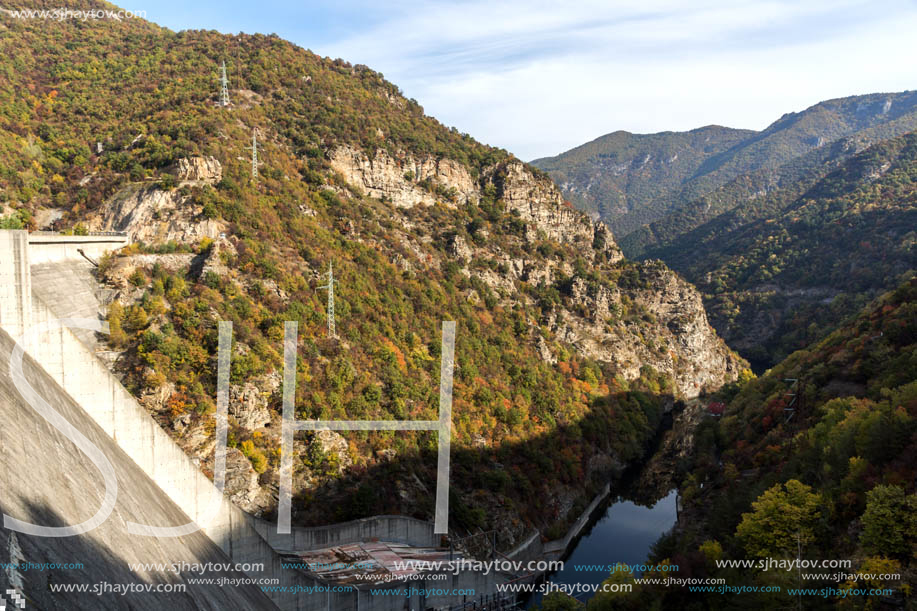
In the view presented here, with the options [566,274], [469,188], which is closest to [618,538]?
[566,274]

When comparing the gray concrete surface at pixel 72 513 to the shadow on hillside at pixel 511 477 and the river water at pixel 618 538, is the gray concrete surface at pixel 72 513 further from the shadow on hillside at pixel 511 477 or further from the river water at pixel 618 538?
the river water at pixel 618 538

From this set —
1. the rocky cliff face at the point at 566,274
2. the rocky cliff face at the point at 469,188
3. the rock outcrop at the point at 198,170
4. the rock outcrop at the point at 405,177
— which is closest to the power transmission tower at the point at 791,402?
the rocky cliff face at the point at 566,274

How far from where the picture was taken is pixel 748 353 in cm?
10100

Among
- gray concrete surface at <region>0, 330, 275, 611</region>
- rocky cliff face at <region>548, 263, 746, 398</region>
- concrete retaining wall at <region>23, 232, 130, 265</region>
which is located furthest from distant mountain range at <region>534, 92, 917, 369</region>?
gray concrete surface at <region>0, 330, 275, 611</region>

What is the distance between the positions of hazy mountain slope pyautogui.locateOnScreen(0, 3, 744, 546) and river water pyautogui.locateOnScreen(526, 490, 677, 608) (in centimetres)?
299

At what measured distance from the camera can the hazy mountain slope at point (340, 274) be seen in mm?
33656

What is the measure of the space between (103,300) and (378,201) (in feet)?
130

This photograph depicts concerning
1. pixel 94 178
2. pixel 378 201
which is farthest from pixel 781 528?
pixel 378 201

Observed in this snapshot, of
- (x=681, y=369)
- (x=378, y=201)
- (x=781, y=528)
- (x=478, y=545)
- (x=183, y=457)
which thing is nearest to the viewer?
(x=183, y=457)

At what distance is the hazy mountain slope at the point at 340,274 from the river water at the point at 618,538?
299 cm

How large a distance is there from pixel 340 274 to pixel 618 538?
1285 inches

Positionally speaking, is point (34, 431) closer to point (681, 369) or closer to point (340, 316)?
point (340, 316)

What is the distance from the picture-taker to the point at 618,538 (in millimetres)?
47906

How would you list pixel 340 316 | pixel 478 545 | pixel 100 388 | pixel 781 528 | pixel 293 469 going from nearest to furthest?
pixel 100 388 → pixel 781 528 → pixel 293 469 → pixel 478 545 → pixel 340 316
